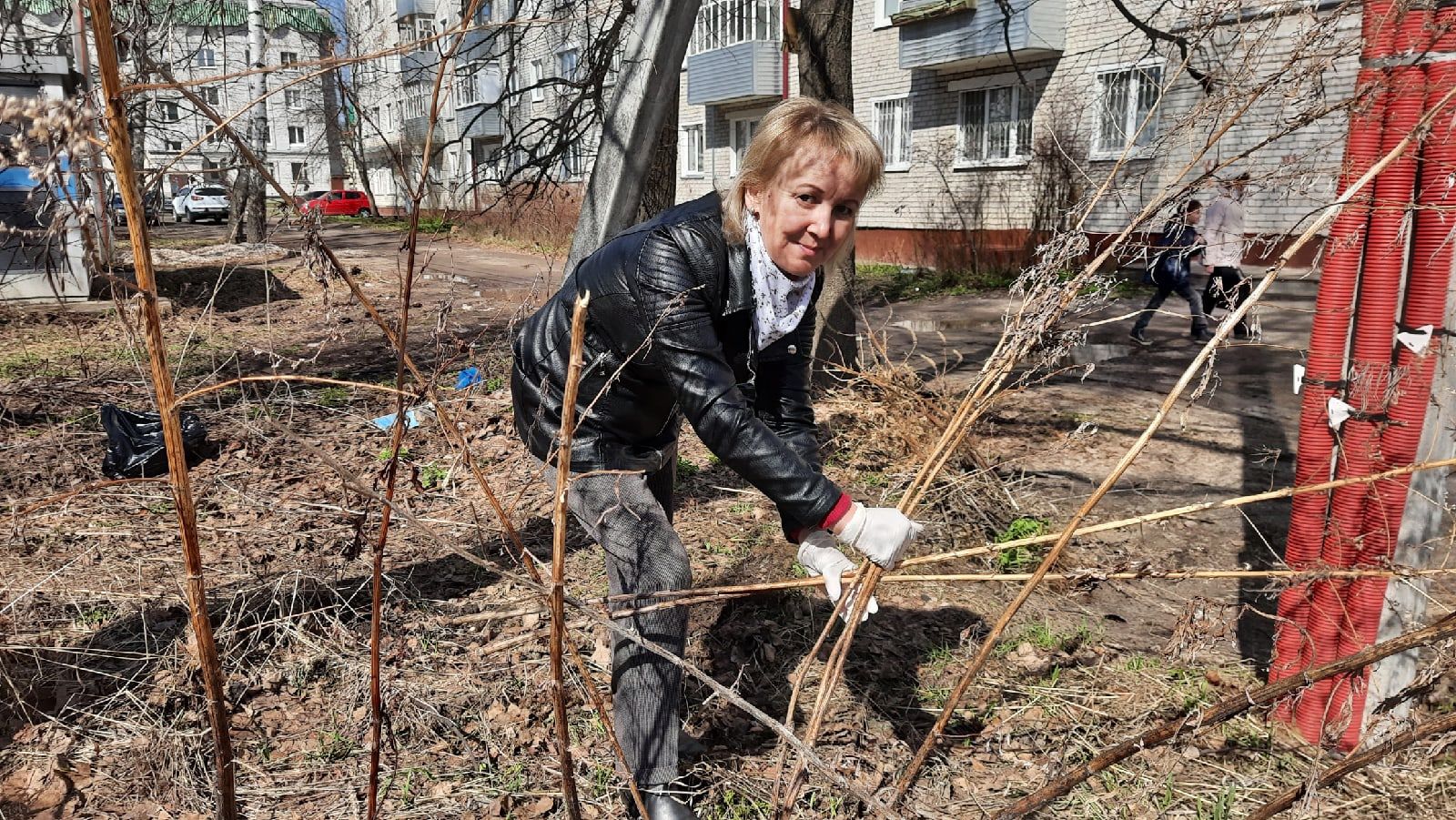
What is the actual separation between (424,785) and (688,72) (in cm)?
2378

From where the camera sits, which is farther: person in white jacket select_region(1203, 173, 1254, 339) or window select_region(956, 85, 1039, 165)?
window select_region(956, 85, 1039, 165)

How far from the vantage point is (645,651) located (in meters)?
2.08

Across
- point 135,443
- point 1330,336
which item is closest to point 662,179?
point 135,443

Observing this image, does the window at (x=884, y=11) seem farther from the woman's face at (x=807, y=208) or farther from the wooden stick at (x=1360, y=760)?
the wooden stick at (x=1360, y=760)

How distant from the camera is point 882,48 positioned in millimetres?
20219

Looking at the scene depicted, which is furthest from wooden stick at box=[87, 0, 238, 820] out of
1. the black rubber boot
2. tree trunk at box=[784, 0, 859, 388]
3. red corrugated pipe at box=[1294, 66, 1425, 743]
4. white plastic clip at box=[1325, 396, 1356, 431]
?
tree trunk at box=[784, 0, 859, 388]

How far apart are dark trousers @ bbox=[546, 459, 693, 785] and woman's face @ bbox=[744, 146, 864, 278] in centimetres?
61

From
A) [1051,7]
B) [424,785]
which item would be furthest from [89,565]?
[1051,7]

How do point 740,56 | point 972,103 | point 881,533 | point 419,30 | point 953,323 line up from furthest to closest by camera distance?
point 740,56
point 972,103
point 953,323
point 419,30
point 881,533

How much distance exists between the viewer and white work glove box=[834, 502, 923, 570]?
1913mm

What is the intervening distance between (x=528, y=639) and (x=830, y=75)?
446 centimetres

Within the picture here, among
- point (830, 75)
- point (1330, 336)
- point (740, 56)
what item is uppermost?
point (740, 56)

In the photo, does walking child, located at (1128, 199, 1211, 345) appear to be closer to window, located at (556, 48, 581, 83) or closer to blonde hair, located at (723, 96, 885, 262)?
blonde hair, located at (723, 96, 885, 262)

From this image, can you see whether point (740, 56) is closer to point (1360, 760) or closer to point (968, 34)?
point (968, 34)
